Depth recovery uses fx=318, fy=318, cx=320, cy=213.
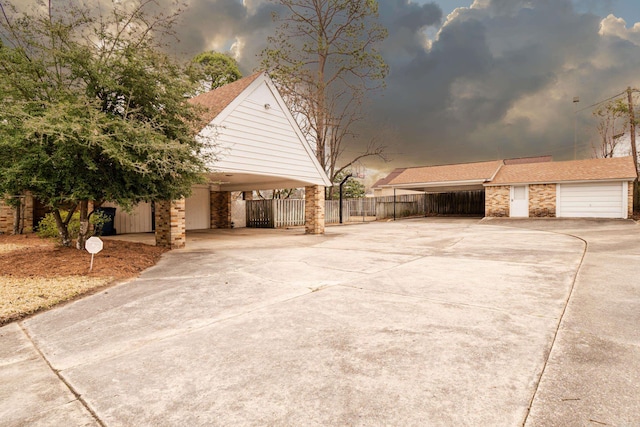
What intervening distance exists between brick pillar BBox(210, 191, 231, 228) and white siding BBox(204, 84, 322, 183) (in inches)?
266

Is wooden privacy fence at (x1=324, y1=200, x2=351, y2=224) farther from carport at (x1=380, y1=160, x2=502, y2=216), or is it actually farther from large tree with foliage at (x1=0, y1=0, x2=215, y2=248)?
large tree with foliage at (x1=0, y1=0, x2=215, y2=248)

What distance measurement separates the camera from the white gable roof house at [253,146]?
9242mm

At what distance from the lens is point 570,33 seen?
76.2ft

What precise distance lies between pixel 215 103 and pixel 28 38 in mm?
4645

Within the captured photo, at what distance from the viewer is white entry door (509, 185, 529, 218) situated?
67.9ft

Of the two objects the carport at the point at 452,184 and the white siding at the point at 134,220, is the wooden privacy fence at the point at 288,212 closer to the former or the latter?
the white siding at the point at 134,220

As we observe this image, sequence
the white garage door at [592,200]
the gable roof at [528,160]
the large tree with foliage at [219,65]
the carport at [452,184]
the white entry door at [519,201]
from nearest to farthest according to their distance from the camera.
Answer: the white garage door at [592,200] → the white entry door at [519,201] → the large tree with foliage at [219,65] → the carport at [452,184] → the gable roof at [528,160]

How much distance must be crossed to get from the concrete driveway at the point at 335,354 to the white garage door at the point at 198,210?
469 inches

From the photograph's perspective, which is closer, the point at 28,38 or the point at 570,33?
the point at 28,38

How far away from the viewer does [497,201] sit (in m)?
21.5

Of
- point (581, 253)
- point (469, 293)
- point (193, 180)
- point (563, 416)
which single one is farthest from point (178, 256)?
point (581, 253)

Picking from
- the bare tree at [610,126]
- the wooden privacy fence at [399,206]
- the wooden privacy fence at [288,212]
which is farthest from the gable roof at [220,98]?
the bare tree at [610,126]

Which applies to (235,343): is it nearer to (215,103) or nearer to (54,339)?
(54,339)

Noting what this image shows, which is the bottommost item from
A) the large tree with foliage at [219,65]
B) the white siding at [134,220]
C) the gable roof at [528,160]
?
the white siding at [134,220]
